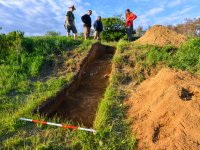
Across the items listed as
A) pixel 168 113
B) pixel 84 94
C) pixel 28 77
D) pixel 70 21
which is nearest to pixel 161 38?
pixel 70 21

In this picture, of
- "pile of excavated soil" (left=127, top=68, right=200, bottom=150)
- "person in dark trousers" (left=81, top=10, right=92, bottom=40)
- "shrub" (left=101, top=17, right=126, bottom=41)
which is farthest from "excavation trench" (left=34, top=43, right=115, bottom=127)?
"shrub" (left=101, top=17, right=126, bottom=41)

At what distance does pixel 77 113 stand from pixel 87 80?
6.90 ft

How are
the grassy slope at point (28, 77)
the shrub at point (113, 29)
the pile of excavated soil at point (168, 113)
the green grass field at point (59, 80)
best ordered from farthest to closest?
the shrub at point (113, 29) → the grassy slope at point (28, 77) → the green grass field at point (59, 80) → the pile of excavated soil at point (168, 113)

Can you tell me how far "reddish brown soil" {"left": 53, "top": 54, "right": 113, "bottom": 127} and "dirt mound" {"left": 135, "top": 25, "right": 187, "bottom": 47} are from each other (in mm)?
2015

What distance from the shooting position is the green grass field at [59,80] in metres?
6.66

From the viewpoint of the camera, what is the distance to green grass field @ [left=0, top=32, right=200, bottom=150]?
6.66 m

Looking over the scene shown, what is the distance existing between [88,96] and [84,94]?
0.21m

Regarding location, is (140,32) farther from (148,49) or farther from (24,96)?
(24,96)

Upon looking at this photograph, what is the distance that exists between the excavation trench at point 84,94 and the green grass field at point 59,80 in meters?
0.21

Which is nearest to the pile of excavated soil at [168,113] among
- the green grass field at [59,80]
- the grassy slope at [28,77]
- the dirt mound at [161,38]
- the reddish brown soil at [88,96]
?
the green grass field at [59,80]

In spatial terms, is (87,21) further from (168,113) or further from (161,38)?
(168,113)

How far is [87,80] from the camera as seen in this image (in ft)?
33.7

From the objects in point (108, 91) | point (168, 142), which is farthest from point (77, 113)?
point (168, 142)

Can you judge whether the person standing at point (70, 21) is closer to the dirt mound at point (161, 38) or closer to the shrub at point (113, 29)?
the dirt mound at point (161, 38)
